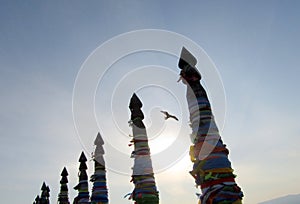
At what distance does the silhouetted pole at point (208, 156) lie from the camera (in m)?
6.31

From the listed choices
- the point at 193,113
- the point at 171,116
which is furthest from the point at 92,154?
the point at 193,113

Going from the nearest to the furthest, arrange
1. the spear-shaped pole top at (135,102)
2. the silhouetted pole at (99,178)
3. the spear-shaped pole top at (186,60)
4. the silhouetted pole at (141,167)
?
the spear-shaped pole top at (186,60) → the silhouetted pole at (141,167) → the spear-shaped pole top at (135,102) → the silhouetted pole at (99,178)

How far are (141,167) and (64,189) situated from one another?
12.4 meters

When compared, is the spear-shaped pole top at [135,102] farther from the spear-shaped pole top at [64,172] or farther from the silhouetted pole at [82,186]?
the spear-shaped pole top at [64,172]

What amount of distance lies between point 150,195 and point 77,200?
7854mm

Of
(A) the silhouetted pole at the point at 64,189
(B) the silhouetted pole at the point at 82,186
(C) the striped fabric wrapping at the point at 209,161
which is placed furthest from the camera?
(A) the silhouetted pole at the point at 64,189

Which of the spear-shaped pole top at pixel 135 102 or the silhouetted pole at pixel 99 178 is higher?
the spear-shaped pole top at pixel 135 102

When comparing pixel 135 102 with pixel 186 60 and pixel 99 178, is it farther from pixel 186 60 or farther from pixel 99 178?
pixel 99 178

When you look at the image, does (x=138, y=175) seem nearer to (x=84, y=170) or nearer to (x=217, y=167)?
(x=217, y=167)

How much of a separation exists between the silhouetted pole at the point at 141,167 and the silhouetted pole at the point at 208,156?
12.6 ft

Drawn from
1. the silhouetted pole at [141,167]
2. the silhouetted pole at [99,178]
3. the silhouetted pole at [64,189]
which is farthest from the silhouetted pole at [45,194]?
the silhouetted pole at [141,167]

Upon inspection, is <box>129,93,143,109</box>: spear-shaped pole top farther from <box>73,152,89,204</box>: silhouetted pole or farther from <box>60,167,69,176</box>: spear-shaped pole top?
<box>60,167,69,176</box>: spear-shaped pole top

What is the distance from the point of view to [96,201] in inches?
541

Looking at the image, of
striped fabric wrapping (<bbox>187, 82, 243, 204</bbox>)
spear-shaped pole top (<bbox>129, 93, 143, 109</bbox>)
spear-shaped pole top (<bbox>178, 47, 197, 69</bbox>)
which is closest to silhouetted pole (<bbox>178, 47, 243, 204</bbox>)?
striped fabric wrapping (<bbox>187, 82, 243, 204</bbox>)
